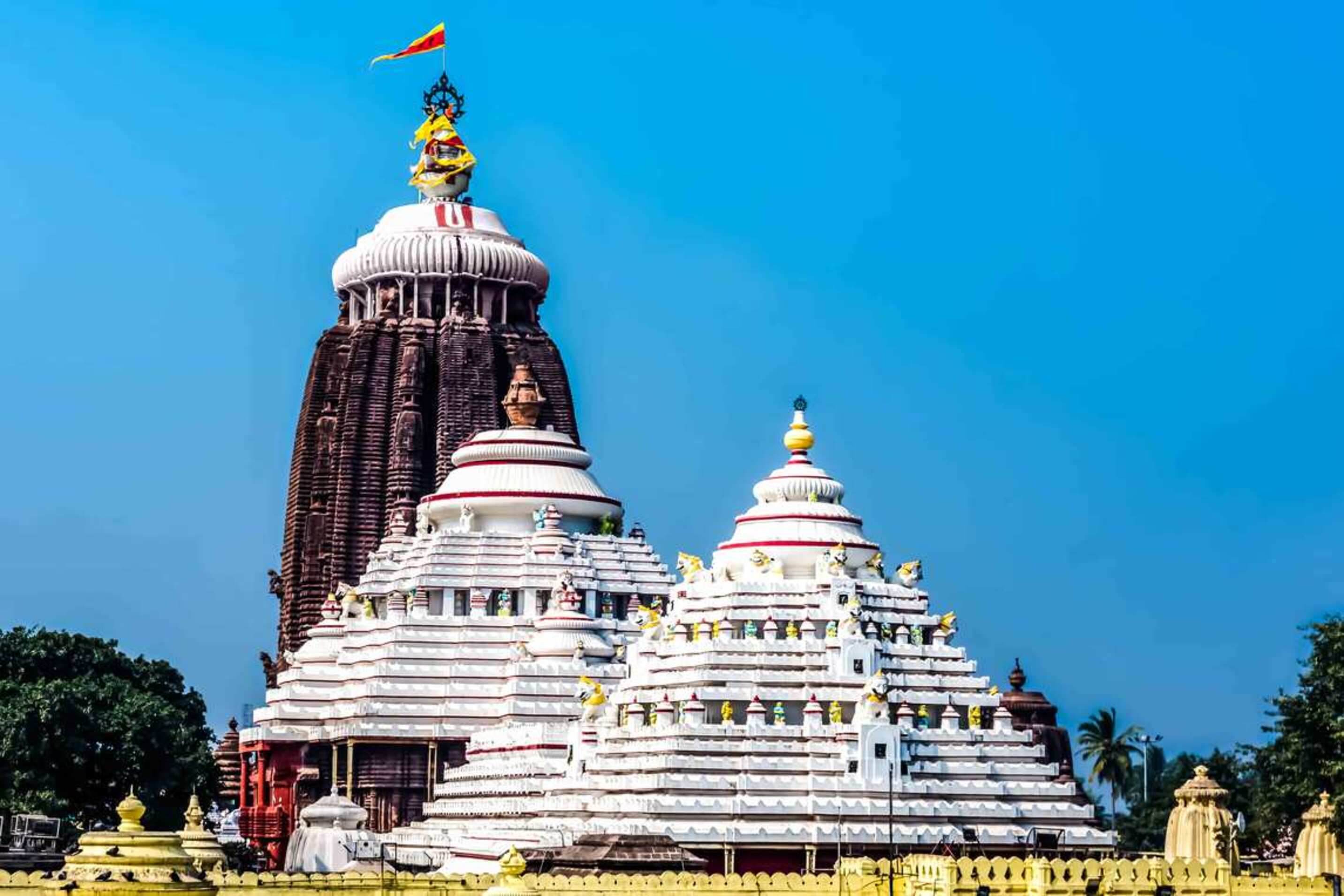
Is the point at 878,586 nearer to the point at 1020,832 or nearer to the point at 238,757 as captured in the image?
the point at 1020,832

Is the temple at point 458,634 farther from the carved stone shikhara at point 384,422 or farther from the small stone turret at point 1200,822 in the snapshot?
the small stone turret at point 1200,822

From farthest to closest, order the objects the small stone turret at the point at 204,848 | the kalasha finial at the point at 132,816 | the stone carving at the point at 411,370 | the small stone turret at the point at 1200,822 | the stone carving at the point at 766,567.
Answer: the stone carving at the point at 411,370, the stone carving at the point at 766,567, the small stone turret at the point at 1200,822, the small stone turret at the point at 204,848, the kalasha finial at the point at 132,816

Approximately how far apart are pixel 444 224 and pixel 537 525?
1845 centimetres

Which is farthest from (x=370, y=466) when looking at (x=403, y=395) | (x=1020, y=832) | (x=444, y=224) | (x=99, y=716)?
(x=1020, y=832)

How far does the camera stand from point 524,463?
282ft

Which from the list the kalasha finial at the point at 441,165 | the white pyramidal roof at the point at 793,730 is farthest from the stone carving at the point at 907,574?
the kalasha finial at the point at 441,165

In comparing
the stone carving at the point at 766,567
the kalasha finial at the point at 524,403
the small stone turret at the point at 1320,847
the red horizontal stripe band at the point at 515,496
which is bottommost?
the small stone turret at the point at 1320,847

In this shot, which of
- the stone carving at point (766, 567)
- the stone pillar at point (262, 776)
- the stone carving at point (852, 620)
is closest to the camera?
the stone carving at point (852, 620)

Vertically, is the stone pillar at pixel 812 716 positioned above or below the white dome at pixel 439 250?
below

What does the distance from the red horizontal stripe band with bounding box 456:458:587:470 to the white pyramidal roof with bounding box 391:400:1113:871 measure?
51.6ft

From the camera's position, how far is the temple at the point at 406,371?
3733 inches

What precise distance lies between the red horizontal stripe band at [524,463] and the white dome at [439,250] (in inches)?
528

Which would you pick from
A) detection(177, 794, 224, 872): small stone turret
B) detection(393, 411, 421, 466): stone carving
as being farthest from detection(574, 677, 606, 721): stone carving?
detection(393, 411, 421, 466): stone carving

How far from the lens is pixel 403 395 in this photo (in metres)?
95.2
